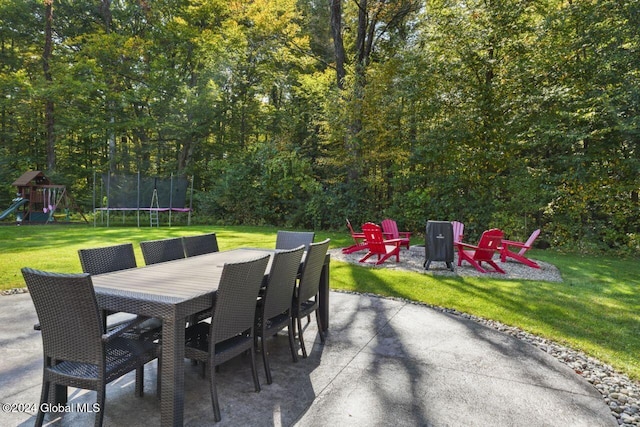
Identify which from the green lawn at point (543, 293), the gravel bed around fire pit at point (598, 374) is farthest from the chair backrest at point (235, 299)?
the green lawn at point (543, 293)

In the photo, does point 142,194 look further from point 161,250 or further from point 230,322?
point 230,322

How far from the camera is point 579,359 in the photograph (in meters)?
3.15

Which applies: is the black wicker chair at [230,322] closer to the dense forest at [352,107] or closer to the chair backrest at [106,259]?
the chair backrest at [106,259]

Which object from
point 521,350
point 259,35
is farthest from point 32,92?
point 521,350

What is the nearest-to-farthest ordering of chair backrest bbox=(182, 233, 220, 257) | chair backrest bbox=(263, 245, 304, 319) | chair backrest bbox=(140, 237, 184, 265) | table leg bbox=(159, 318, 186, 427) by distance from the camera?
table leg bbox=(159, 318, 186, 427), chair backrest bbox=(263, 245, 304, 319), chair backrest bbox=(140, 237, 184, 265), chair backrest bbox=(182, 233, 220, 257)

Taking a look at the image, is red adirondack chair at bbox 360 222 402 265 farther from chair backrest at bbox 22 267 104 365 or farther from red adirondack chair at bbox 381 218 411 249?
chair backrest at bbox 22 267 104 365

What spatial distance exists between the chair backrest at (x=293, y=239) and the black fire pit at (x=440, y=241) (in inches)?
121

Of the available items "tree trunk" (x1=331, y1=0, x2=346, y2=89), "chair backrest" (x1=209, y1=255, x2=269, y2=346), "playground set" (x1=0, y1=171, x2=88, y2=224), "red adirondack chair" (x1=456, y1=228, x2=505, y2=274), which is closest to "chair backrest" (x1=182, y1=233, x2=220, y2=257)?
"chair backrest" (x1=209, y1=255, x2=269, y2=346)

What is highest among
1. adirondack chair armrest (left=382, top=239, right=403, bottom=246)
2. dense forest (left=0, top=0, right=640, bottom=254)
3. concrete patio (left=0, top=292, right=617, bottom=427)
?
dense forest (left=0, top=0, right=640, bottom=254)

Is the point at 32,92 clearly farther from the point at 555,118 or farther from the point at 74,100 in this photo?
the point at 555,118

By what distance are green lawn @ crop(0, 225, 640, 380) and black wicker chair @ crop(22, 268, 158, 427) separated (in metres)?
3.63

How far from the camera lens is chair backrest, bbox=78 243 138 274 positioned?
2.68 m

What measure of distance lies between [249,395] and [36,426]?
3.72 feet

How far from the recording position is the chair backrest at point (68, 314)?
179cm
